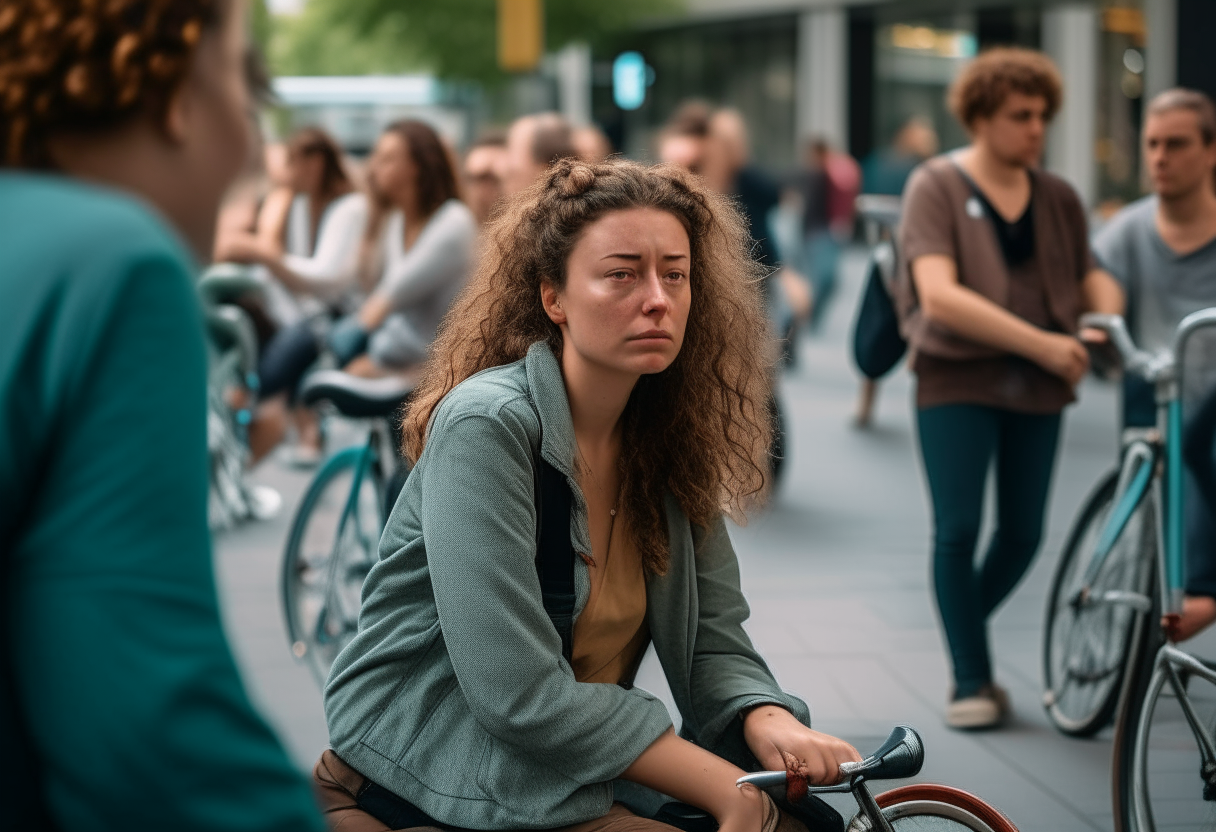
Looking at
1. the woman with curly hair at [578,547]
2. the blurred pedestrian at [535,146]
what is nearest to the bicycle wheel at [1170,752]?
the woman with curly hair at [578,547]

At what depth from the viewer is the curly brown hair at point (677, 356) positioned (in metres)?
2.45

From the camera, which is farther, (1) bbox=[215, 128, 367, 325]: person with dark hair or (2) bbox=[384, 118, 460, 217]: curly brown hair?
(1) bbox=[215, 128, 367, 325]: person with dark hair

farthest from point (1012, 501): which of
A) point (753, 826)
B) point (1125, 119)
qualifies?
point (1125, 119)

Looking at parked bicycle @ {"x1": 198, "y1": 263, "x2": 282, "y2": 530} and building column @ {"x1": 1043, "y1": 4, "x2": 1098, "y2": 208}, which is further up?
building column @ {"x1": 1043, "y1": 4, "x2": 1098, "y2": 208}

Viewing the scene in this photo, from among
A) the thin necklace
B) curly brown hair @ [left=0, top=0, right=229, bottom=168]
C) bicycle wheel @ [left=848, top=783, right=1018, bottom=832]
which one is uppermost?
curly brown hair @ [left=0, top=0, right=229, bottom=168]

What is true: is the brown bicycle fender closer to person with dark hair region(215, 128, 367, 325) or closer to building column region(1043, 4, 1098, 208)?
person with dark hair region(215, 128, 367, 325)

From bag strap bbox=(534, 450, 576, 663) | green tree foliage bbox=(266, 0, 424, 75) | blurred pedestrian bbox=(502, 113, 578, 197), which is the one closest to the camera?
bag strap bbox=(534, 450, 576, 663)

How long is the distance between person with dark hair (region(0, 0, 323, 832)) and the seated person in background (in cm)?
664

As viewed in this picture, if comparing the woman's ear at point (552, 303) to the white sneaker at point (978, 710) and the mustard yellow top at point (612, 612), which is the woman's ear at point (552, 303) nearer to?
the mustard yellow top at point (612, 612)

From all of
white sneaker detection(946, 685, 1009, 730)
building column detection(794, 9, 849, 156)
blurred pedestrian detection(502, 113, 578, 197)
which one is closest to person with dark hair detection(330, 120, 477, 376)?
blurred pedestrian detection(502, 113, 578, 197)

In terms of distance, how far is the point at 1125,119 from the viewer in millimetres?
24406

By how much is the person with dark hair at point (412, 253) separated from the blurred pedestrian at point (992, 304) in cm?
199

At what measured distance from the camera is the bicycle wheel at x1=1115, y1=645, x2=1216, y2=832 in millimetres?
2965

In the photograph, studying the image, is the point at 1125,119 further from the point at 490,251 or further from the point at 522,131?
the point at 490,251
